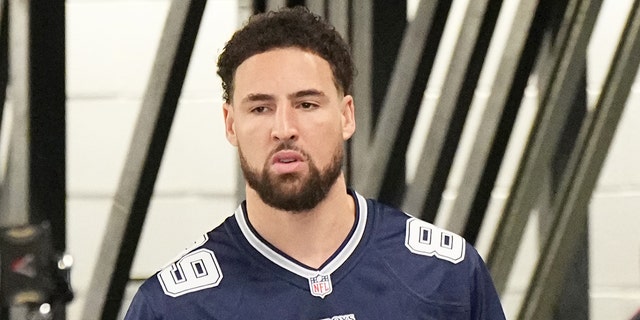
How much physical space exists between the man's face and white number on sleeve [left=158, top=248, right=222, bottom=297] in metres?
0.12

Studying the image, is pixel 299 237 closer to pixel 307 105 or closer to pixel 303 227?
pixel 303 227

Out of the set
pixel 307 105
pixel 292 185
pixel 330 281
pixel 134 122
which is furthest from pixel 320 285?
pixel 134 122

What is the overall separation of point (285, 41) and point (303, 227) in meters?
0.26

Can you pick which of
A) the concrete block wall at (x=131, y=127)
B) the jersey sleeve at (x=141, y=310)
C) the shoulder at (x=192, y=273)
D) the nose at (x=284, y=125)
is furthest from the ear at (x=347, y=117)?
the concrete block wall at (x=131, y=127)

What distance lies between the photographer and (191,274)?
154 cm

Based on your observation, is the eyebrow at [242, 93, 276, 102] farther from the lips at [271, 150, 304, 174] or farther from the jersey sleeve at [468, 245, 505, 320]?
the jersey sleeve at [468, 245, 505, 320]

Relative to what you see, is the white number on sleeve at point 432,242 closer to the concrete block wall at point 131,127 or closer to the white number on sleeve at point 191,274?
the white number on sleeve at point 191,274

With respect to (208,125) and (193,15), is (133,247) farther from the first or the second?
(208,125)

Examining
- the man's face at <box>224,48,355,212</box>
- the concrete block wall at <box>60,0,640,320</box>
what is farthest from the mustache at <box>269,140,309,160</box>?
the concrete block wall at <box>60,0,640,320</box>

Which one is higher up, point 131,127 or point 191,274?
point 191,274

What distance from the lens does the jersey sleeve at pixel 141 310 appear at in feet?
4.97

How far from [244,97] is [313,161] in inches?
5.1

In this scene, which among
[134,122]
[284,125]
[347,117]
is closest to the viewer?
[284,125]

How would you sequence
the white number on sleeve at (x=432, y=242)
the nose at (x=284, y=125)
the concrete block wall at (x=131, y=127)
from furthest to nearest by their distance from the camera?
the concrete block wall at (x=131, y=127)
the white number on sleeve at (x=432, y=242)
the nose at (x=284, y=125)
